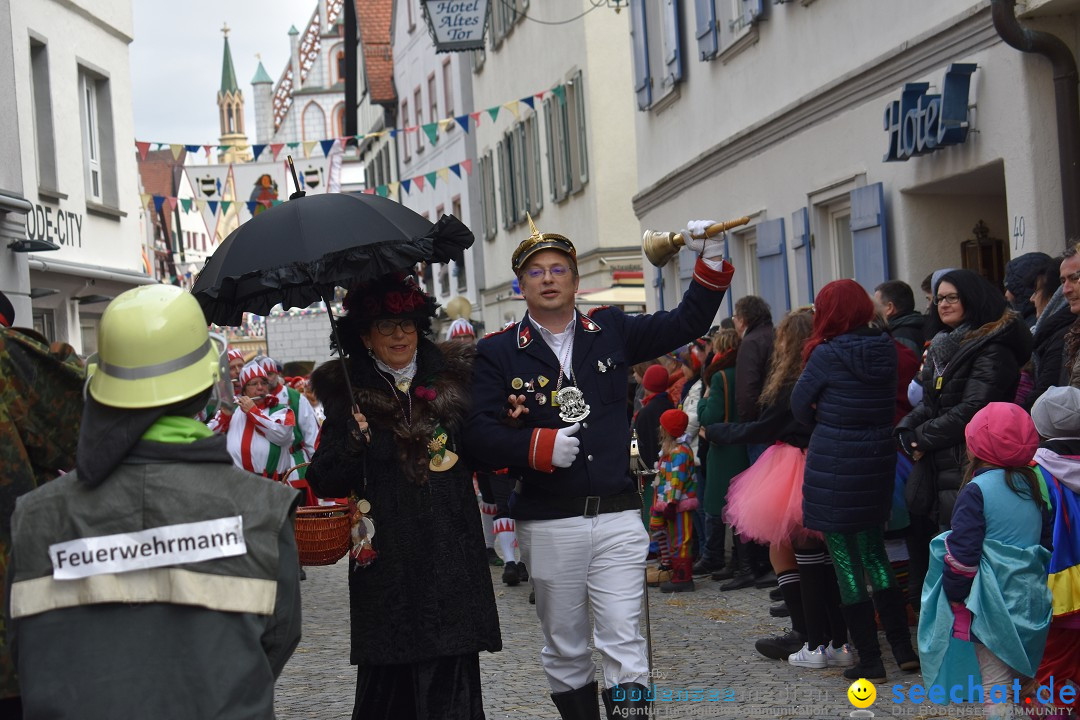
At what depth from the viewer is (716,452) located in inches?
404

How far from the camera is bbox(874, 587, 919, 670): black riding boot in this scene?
22.9ft

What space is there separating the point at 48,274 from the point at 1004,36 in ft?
44.1

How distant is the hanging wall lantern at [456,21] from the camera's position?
71.4 feet

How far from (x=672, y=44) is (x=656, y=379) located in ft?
23.3

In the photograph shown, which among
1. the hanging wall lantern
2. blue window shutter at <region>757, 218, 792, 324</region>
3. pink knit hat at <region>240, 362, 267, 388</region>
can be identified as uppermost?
the hanging wall lantern

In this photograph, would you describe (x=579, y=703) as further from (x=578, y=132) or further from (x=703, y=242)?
(x=578, y=132)

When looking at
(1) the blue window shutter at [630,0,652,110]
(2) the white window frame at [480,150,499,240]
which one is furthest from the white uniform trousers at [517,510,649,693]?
(2) the white window frame at [480,150,499,240]

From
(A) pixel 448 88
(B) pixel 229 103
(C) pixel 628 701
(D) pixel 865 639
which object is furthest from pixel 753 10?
(B) pixel 229 103

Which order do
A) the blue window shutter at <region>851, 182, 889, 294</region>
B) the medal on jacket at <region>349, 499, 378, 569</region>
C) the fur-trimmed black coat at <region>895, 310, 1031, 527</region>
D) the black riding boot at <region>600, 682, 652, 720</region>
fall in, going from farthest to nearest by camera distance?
the blue window shutter at <region>851, 182, 889, 294</region> → the fur-trimmed black coat at <region>895, 310, 1031, 527</region> → the black riding boot at <region>600, 682, 652, 720</region> → the medal on jacket at <region>349, 499, 378, 569</region>

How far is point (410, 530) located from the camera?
5.04m

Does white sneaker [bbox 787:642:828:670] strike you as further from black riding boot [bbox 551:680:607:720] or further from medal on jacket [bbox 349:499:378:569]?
medal on jacket [bbox 349:499:378:569]

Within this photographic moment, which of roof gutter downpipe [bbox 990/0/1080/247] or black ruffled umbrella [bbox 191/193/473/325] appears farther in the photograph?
roof gutter downpipe [bbox 990/0/1080/247]

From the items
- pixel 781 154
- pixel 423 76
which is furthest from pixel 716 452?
pixel 423 76

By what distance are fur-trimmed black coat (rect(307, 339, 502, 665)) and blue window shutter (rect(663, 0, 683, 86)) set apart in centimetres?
1237
